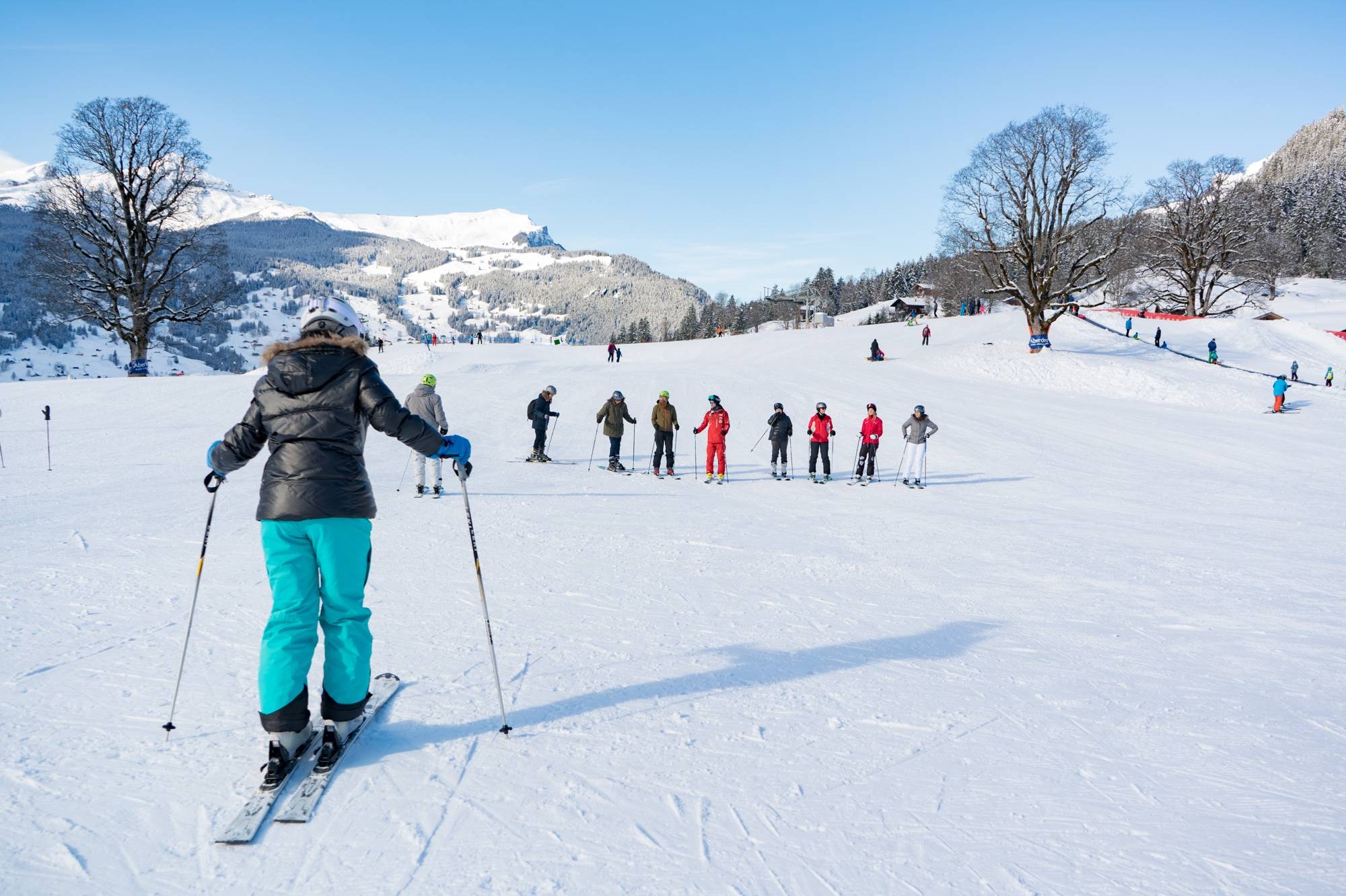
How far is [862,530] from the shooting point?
9.30 metres

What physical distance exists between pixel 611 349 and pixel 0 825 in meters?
36.2

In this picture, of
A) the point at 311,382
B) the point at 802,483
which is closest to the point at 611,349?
the point at 802,483

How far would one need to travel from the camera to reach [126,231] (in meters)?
29.0

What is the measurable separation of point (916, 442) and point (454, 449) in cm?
1199

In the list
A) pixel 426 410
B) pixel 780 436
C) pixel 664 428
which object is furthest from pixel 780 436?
pixel 426 410

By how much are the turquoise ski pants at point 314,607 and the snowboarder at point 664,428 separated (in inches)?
423

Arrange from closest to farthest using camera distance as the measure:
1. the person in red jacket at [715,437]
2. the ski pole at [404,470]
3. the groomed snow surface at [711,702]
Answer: the groomed snow surface at [711,702]
the ski pole at [404,470]
the person in red jacket at [715,437]

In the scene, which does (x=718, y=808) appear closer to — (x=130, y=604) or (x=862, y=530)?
(x=130, y=604)

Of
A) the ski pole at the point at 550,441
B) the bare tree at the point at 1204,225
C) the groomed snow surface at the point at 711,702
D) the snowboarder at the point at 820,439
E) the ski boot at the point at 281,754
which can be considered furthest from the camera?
the bare tree at the point at 1204,225

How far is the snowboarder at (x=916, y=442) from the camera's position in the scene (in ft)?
44.4

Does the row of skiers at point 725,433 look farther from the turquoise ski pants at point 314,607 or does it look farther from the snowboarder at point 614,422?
the turquoise ski pants at point 314,607

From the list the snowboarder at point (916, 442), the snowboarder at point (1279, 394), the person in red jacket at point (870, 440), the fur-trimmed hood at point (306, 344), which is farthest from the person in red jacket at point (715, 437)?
the snowboarder at point (1279, 394)

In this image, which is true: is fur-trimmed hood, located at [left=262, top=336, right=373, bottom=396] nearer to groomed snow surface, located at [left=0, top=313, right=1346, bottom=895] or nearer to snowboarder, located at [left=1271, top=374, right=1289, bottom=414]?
groomed snow surface, located at [left=0, top=313, right=1346, bottom=895]

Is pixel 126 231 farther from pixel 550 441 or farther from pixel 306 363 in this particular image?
pixel 306 363
